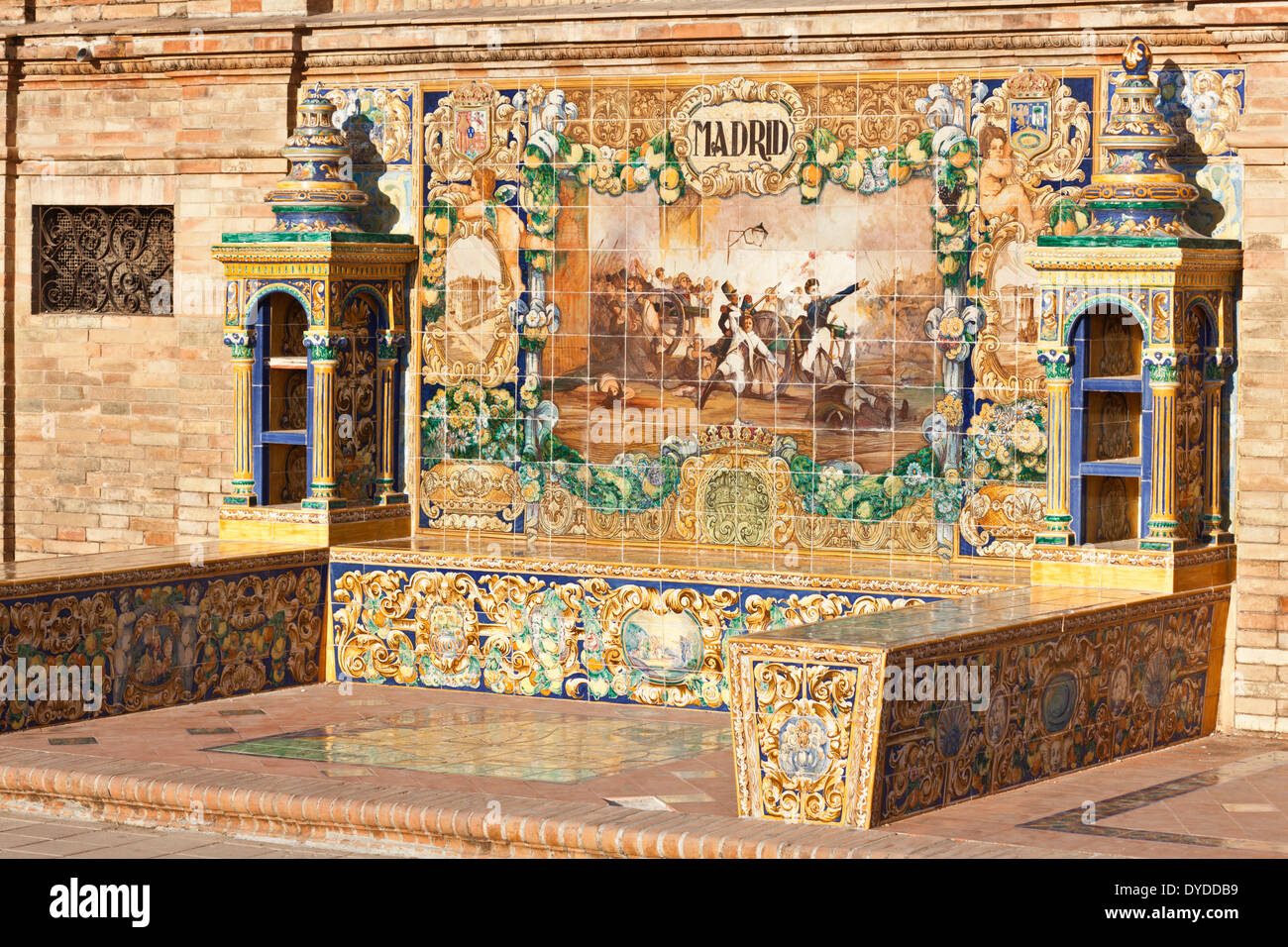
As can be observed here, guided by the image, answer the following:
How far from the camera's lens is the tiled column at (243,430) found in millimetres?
13266

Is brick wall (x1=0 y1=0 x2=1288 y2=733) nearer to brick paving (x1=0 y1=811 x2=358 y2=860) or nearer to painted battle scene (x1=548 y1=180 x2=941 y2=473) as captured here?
painted battle scene (x1=548 y1=180 x2=941 y2=473)

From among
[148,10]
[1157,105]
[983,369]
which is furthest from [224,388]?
[1157,105]

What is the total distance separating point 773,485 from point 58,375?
510cm

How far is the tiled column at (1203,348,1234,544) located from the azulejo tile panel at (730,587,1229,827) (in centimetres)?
89

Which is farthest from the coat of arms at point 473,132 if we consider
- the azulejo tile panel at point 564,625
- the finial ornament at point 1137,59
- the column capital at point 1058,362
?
the finial ornament at point 1137,59

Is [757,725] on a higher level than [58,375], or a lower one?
lower

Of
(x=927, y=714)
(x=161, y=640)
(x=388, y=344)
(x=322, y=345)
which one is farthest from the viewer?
(x=388, y=344)

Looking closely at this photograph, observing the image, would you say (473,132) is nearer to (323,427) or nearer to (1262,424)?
(323,427)

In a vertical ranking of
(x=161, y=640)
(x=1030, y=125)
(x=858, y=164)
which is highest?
(x=1030, y=125)

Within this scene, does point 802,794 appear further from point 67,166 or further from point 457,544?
point 67,166

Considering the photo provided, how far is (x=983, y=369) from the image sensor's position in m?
12.0

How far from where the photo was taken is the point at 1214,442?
11461 mm

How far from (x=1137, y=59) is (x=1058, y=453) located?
6.26 feet

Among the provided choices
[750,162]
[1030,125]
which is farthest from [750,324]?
[1030,125]
